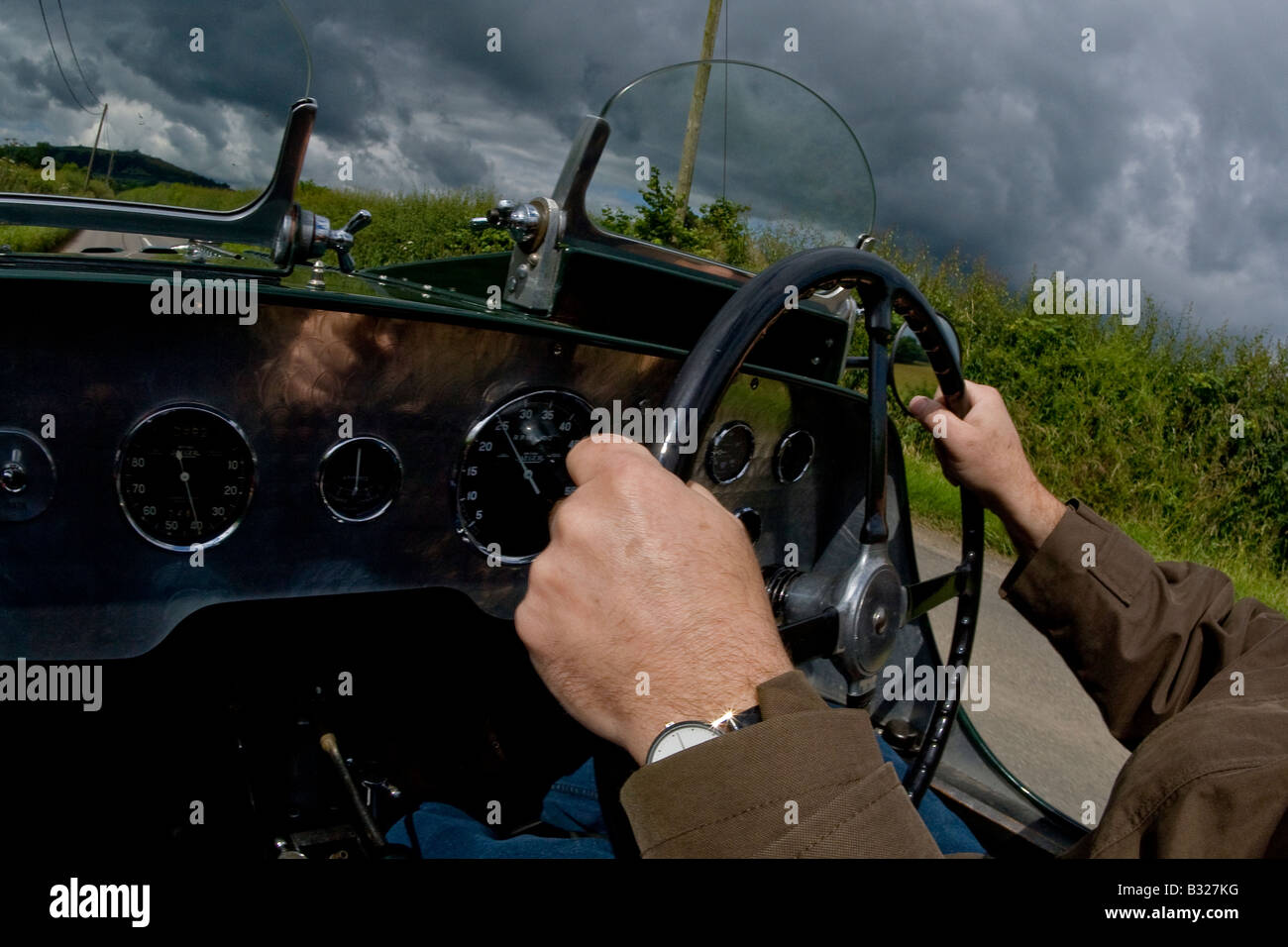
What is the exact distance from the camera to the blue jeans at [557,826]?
1.33 metres

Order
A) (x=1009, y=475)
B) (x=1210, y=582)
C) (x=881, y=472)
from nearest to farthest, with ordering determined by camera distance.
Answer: (x=881, y=472) < (x=1210, y=582) < (x=1009, y=475)

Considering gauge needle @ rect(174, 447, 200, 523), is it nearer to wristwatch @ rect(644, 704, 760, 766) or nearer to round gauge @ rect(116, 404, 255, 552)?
round gauge @ rect(116, 404, 255, 552)

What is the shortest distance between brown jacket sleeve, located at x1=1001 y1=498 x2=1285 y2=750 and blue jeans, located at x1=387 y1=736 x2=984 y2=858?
1.29 feet

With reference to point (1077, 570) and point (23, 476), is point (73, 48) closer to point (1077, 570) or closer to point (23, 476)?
point (23, 476)

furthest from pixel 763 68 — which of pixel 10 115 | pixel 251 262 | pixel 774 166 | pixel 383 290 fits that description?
pixel 10 115

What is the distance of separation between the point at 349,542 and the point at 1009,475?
4.35 ft

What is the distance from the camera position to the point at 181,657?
2135mm

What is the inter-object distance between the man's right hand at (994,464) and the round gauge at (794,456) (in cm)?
40

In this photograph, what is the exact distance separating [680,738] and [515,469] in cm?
114

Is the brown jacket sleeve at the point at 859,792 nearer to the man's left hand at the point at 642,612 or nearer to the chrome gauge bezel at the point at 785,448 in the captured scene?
the man's left hand at the point at 642,612

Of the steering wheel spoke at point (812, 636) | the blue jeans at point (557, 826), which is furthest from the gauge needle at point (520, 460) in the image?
the steering wheel spoke at point (812, 636)

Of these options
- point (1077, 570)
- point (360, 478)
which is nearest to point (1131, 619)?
point (1077, 570)

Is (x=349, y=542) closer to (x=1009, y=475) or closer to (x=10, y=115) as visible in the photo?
(x=10, y=115)
